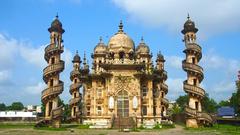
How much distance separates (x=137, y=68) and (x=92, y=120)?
8789 mm

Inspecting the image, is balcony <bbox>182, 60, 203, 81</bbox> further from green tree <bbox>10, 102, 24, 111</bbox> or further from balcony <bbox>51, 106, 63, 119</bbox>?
green tree <bbox>10, 102, 24, 111</bbox>

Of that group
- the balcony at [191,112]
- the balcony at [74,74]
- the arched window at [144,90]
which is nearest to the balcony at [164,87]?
the arched window at [144,90]

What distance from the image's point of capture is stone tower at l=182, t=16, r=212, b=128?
3769 cm

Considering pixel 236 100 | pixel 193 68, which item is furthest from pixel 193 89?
pixel 236 100

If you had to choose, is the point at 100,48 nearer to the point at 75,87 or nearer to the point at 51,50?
the point at 75,87

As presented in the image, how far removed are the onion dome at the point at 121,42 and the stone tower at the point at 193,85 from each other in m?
8.94

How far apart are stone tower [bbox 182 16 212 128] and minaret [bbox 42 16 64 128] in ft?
48.3

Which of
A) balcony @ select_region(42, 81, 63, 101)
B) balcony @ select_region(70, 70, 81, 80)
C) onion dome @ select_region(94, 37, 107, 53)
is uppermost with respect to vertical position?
onion dome @ select_region(94, 37, 107, 53)

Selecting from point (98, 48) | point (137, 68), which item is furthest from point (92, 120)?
point (98, 48)

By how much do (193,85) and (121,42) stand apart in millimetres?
12683

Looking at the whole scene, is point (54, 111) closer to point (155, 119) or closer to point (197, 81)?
point (155, 119)

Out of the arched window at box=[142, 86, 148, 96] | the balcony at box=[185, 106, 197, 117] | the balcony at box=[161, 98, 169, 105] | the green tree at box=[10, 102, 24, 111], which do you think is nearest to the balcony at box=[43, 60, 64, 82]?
the arched window at box=[142, 86, 148, 96]

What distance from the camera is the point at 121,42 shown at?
45.8 m

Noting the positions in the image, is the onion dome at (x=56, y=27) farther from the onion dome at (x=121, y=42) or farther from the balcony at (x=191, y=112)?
the balcony at (x=191, y=112)
